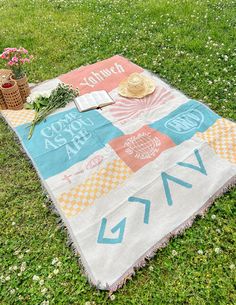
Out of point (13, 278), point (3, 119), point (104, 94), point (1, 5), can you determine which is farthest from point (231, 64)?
point (1, 5)

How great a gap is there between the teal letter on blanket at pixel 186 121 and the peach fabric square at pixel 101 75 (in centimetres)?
148

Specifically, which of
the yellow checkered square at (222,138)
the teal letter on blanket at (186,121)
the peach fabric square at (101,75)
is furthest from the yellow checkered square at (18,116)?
the yellow checkered square at (222,138)

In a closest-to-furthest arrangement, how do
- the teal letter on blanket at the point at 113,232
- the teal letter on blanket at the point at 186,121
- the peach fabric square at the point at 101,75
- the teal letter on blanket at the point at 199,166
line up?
the teal letter on blanket at the point at 113,232
the teal letter on blanket at the point at 199,166
the teal letter on blanket at the point at 186,121
the peach fabric square at the point at 101,75

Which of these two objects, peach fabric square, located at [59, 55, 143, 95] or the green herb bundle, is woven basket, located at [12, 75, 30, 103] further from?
peach fabric square, located at [59, 55, 143, 95]

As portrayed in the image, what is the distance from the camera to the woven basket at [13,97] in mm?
5707

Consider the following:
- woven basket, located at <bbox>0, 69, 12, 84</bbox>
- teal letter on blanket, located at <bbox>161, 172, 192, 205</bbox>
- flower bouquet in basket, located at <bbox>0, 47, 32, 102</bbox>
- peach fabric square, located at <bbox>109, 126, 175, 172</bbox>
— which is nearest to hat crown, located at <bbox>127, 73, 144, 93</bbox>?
peach fabric square, located at <bbox>109, 126, 175, 172</bbox>

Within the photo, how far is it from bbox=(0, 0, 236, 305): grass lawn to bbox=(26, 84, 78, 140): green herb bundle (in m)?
0.65

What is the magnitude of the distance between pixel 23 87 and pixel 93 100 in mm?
1380

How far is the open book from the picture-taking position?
5752 millimetres

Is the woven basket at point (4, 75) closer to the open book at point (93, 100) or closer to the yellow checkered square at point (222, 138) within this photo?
the open book at point (93, 100)

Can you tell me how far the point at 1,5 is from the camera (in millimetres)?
10383

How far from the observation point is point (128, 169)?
4633 millimetres

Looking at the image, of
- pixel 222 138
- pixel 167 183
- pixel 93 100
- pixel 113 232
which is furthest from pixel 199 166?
pixel 93 100

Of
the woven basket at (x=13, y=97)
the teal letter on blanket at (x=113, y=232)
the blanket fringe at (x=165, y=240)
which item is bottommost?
the blanket fringe at (x=165, y=240)
